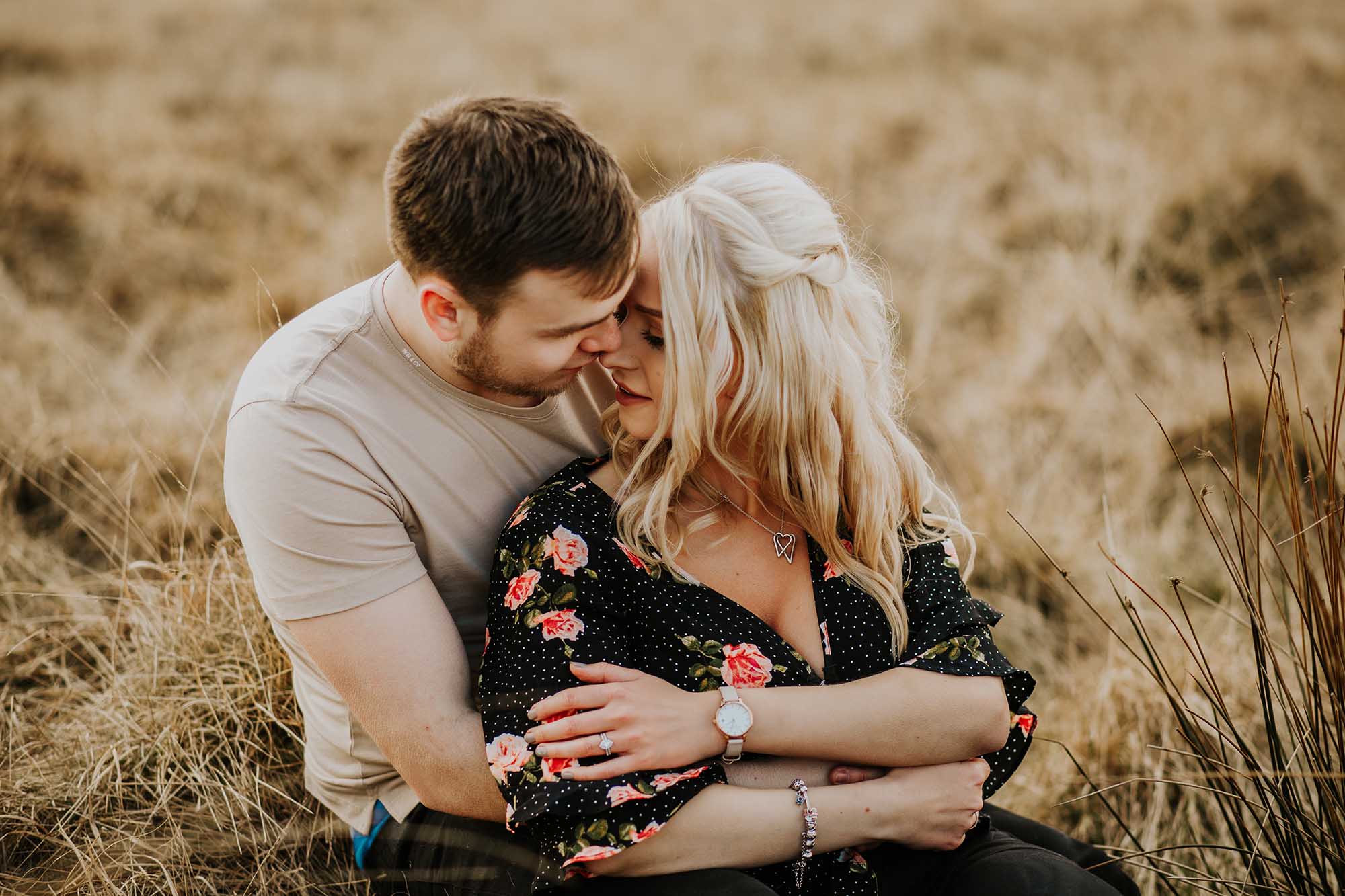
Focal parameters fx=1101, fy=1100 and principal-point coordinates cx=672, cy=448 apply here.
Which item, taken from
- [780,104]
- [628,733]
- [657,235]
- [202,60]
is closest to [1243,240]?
[780,104]

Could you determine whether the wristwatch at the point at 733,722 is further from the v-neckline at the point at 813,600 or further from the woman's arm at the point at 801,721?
the v-neckline at the point at 813,600

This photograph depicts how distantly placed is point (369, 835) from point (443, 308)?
1.21m

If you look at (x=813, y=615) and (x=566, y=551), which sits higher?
(x=566, y=551)

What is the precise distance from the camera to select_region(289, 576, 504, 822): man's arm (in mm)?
2096

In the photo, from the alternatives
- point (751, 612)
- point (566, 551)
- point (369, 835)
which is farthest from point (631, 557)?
point (369, 835)

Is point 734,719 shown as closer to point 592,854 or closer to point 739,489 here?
point 592,854

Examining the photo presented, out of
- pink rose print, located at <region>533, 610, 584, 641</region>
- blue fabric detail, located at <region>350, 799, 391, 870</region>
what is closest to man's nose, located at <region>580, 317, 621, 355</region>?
pink rose print, located at <region>533, 610, 584, 641</region>

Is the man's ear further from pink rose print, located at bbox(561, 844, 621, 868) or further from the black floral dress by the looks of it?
pink rose print, located at bbox(561, 844, 621, 868)

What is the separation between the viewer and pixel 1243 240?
6270 mm

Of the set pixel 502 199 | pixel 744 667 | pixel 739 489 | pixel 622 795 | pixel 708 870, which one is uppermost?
pixel 502 199

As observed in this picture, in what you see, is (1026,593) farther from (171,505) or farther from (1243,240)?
(1243,240)

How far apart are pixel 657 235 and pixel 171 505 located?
2.11m

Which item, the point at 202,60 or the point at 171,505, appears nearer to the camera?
the point at 171,505

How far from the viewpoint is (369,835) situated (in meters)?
2.48
